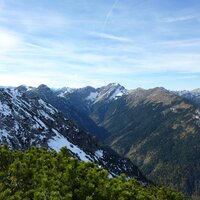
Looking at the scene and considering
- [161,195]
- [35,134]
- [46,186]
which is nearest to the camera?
[46,186]

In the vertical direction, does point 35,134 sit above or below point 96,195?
below

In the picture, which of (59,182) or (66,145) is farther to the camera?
(66,145)

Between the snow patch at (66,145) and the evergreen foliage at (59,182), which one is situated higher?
the evergreen foliage at (59,182)

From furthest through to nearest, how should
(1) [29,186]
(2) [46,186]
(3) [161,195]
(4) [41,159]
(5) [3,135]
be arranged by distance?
(5) [3,135]
(3) [161,195]
(4) [41,159]
(1) [29,186]
(2) [46,186]

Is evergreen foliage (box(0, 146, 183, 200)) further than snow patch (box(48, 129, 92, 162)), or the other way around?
snow patch (box(48, 129, 92, 162))

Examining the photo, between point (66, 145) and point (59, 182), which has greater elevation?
point (59, 182)

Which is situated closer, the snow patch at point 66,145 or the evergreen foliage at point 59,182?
the evergreen foliage at point 59,182

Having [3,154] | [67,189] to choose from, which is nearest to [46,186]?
[67,189]

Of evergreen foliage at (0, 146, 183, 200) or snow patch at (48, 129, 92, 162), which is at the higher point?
evergreen foliage at (0, 146, 183, 200)

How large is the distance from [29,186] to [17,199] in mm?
5970

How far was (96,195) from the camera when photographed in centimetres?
3306

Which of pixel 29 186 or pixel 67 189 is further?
pixel 29 186

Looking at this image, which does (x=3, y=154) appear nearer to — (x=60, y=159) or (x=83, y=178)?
(x=60, y=159)

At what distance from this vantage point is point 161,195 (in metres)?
61.7
